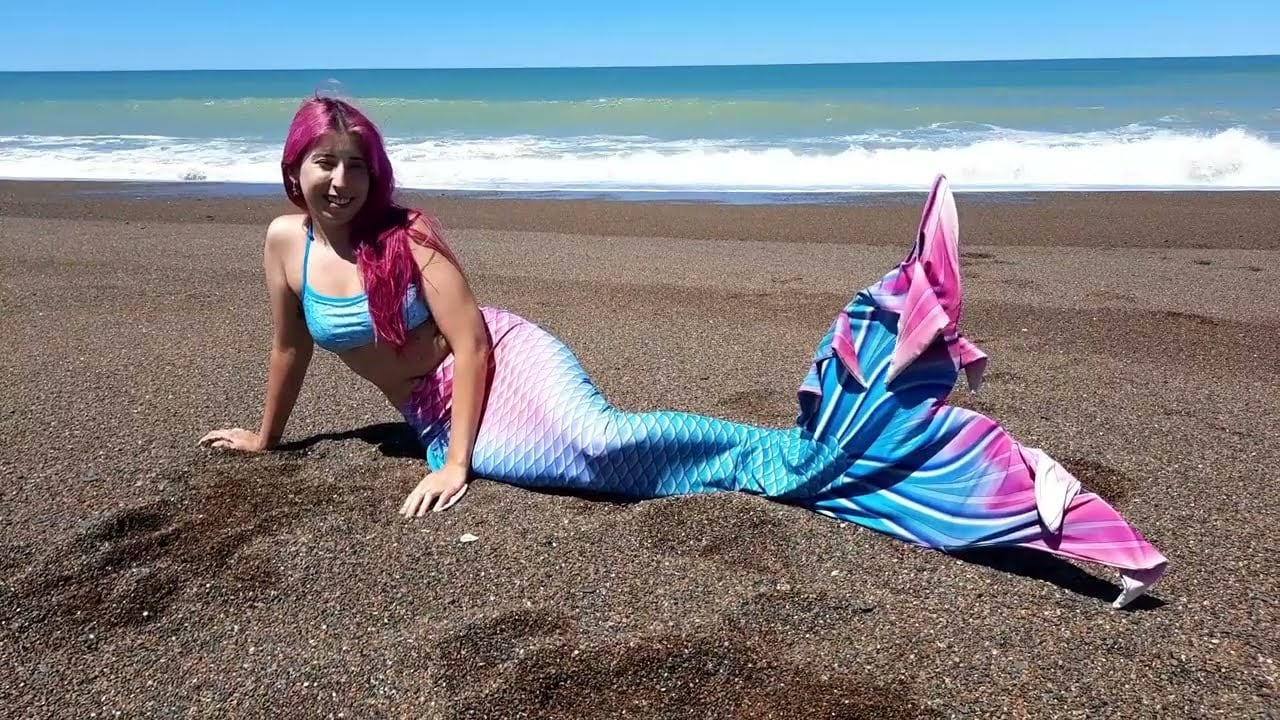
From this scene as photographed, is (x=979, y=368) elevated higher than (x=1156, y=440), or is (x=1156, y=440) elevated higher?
(x=979, y=368)

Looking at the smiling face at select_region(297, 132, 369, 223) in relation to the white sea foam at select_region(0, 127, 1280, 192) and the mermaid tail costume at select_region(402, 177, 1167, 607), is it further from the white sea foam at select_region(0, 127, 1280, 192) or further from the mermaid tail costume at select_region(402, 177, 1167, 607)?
the white sea foam at select_region(0, 127, 1280, 192)

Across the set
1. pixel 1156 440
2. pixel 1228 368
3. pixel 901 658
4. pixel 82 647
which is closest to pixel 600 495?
pixel 901 658

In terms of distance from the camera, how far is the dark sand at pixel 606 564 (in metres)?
2.25

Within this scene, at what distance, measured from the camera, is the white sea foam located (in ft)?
51.4

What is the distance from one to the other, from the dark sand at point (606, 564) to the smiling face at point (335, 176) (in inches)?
38.4

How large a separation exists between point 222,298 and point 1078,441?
5.60 meters

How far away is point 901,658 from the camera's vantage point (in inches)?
92.0

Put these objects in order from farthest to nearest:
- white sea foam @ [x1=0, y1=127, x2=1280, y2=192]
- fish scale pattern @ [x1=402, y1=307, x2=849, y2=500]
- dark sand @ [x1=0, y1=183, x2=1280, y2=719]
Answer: white sea foam @ [x1=0, y1=127, x2=1280, y2=192], fish scale pattern @ [x1=402, y1=307, x2=849, y2=500], dark sand @ [x1=0, y1=183, x2=1280, y2=719]

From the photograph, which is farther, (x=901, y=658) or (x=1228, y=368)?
(x=1228, y=368)

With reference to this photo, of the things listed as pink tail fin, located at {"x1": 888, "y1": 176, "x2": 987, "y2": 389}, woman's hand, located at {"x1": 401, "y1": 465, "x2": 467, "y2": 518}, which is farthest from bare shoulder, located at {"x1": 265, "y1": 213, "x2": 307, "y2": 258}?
pink tail fin, located at {"x1": 888, "y1": 176, "x2": 987, "y2": 389}

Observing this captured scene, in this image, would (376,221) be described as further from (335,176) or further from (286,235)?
(286,235)

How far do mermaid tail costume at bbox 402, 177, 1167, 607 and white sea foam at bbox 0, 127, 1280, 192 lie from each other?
12239mm

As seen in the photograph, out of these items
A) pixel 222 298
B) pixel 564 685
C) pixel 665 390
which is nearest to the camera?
pixel 564 685

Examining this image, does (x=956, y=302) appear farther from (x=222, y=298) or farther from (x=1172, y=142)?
(x=1172, y=142)
